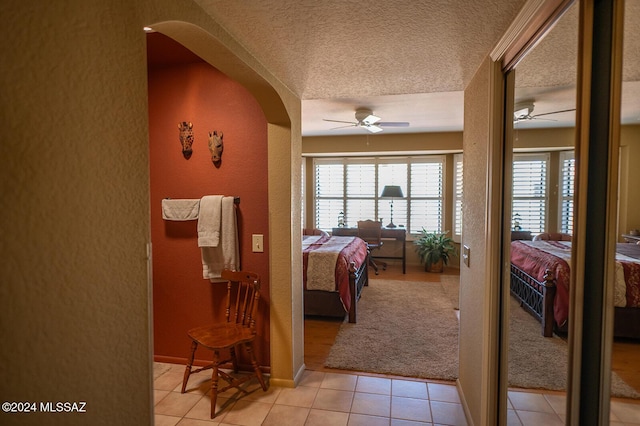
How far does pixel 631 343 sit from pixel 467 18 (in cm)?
134

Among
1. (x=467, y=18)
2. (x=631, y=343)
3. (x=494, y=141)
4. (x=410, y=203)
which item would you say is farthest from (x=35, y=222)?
(x=410, y=203)

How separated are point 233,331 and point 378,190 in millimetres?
5144

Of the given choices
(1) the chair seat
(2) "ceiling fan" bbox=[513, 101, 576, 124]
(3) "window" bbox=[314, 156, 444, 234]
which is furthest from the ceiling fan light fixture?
(3) "window" bbox=[314, 156, 444, 234]

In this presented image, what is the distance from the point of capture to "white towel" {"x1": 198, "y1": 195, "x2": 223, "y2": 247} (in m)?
2.54

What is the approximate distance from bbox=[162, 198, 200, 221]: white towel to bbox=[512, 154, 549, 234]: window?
7.10 ft

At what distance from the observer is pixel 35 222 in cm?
72

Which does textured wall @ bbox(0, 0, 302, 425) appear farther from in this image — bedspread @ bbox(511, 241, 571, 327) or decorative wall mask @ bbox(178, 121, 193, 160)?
decorative wall mask @ bbox(178, 121, 193, 160)

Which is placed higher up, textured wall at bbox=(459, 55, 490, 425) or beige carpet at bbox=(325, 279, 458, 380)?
textured wall at bbox=(459, 55, 490, 425)

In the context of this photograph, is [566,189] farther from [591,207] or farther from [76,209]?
[76,209]

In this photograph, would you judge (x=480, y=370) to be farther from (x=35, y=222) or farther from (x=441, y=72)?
(x=35, y=222)

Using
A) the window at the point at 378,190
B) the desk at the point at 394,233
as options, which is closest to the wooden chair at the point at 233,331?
the desk at the point at 394,233

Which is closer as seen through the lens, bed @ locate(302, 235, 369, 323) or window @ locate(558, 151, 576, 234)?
window @ locate(558, 151, 576, 234)

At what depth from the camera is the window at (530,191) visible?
4.59ft

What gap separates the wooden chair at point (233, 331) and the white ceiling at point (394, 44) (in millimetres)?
1508
